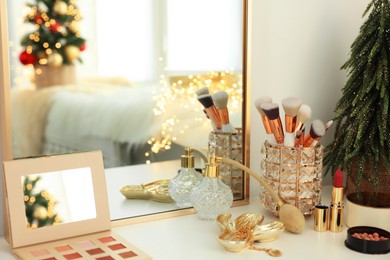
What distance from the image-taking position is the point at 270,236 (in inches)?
41.8

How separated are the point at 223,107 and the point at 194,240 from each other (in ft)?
1.02

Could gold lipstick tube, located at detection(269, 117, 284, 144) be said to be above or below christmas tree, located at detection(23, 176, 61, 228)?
above

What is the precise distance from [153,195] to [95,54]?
313 millimetres

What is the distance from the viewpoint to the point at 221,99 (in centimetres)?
125

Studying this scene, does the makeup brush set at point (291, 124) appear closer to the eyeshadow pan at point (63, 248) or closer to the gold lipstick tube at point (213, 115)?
the gold lipstick tube at point (213, 115)

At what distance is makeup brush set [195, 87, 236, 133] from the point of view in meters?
1.23

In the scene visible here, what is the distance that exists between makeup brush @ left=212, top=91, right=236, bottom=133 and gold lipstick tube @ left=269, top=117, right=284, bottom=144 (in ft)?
0.37

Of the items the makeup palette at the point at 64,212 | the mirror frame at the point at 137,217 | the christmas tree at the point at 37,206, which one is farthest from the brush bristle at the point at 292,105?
the christmas tree at the point at 37,206

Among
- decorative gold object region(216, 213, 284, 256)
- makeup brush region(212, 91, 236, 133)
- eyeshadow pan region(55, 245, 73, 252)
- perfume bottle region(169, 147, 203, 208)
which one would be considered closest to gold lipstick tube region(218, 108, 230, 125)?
makeup brush region(212, 91, 236, 133)

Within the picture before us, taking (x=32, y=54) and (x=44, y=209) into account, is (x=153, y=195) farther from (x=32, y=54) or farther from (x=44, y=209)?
(x=32, y=54)

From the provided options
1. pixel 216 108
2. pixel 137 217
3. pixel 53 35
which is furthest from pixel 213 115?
pixel 53 35

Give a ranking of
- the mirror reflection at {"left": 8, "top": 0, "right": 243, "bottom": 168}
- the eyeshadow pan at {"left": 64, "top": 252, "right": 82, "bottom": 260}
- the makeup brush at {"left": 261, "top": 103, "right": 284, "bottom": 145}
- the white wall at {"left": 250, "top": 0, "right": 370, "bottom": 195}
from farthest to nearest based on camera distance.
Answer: the white wall at {"left": 250, "top": 0, "right": 370, "bottom": 195} → the makeup brush at {"left": 261, "top": 103, "right": 284, "bottom": 145} → the mirror reflection at {"left": 8, "top": 0, "right": 243, "bottom": 168} → the eyeshadow pan at {"left": 64, "top": 252, "right": 82, "bottom": 260}

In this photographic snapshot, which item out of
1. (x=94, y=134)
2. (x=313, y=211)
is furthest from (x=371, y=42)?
(x=94, y=134)

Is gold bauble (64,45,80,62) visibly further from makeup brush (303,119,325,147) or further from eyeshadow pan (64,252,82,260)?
makeup brush (303,119,325,147)
